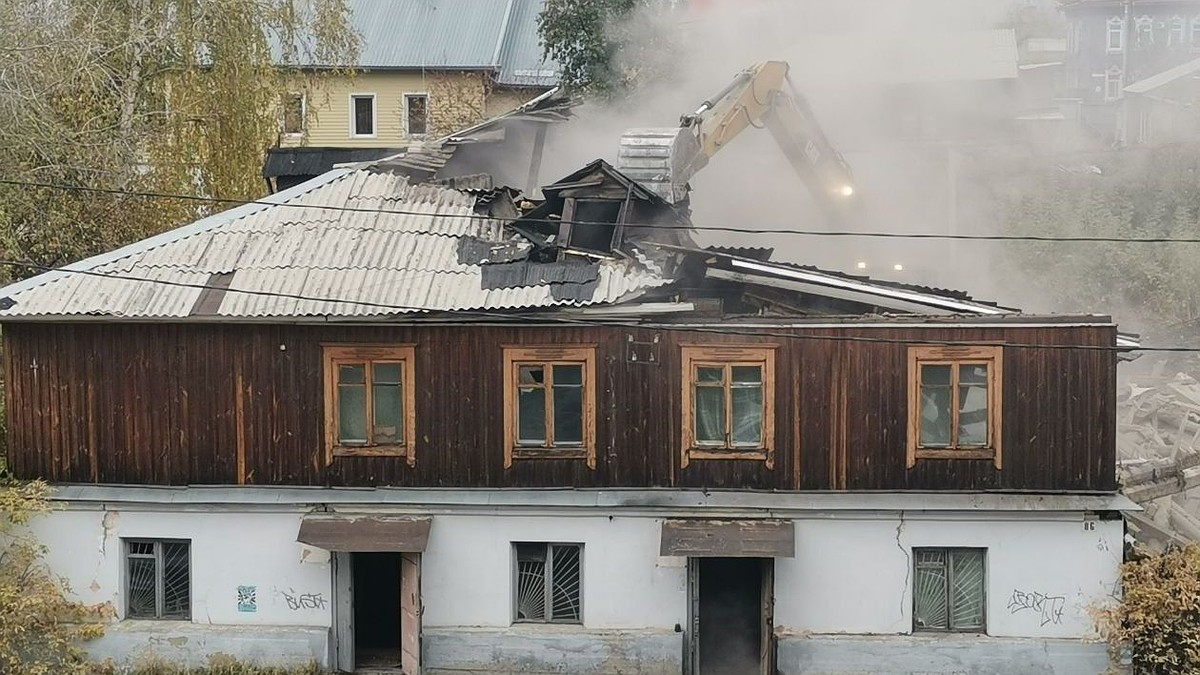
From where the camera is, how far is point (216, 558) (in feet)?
59.3

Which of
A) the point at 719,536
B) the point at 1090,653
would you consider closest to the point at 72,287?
the point at 719,536

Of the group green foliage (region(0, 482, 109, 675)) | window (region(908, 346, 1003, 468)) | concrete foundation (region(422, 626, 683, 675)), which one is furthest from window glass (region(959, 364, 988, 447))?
green foliage (region(0, 482, 109, 675))

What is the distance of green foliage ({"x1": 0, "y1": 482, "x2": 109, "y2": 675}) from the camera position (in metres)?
16.8

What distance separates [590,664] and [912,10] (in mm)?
26034

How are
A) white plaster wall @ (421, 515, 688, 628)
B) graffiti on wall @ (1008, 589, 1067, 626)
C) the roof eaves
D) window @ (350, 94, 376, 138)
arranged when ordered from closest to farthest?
graffiti on wall @ (1008, 589, 1067, 626) → white plaster wall @ (421, 515, 688, 628) → the roof eaves → window @ (350, 94, 376, 138)

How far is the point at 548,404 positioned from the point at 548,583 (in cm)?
226

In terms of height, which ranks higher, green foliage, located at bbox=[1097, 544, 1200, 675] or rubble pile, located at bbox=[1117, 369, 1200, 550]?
rubble pile, located at bbox=[1117, 369, 1200, 550]

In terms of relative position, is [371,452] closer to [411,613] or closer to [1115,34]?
[411,613]

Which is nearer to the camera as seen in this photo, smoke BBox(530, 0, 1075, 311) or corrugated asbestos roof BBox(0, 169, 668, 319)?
corrugated asbestos roof BBox(0, 169, 668, 319)

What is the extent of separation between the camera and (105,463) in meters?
18.4

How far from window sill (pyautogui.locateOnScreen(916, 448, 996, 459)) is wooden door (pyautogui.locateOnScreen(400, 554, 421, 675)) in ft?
21.1

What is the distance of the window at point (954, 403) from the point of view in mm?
17516

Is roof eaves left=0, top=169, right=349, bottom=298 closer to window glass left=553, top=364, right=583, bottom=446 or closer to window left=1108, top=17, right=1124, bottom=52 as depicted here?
window glass left=553, top=364, right=583, bottom=446

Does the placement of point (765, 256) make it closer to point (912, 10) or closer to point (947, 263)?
point (947, 263)
